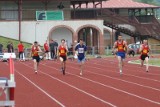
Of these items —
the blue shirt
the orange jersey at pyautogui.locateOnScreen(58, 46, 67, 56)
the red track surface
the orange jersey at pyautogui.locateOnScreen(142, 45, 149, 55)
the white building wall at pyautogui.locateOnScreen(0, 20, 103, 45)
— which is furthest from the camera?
the white building wall at pyautogui.locateOnScreen(0, 20, 103, 45)

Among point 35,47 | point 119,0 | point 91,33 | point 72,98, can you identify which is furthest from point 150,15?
point 72,98

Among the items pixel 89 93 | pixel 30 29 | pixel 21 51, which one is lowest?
pixel 89 93

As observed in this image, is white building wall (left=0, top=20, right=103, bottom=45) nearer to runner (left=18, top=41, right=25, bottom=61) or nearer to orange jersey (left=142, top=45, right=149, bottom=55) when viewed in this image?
runner (left=18, top=41, right=25, bottom=61)

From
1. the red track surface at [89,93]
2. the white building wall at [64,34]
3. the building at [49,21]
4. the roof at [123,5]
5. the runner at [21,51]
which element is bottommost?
the red track surface at [89,93]

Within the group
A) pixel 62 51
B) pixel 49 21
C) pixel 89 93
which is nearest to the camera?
pixel 89 93

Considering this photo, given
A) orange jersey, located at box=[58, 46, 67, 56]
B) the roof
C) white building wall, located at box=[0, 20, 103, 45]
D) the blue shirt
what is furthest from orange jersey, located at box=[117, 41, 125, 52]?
the roof

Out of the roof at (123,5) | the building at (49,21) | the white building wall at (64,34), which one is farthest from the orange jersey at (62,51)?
the roof at (123,5)

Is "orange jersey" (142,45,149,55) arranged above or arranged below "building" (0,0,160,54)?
below

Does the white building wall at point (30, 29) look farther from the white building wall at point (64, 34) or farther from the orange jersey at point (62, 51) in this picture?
the orange jersey at point (62, 51)

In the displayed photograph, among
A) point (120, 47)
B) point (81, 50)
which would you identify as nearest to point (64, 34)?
point (81, 50)

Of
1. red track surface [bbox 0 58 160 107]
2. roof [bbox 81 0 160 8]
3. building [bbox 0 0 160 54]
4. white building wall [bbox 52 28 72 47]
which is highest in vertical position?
roof [bbox 81 0 160 8]

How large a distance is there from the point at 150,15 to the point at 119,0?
7.32 meters

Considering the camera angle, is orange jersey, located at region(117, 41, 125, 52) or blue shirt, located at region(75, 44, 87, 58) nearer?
orange jersey, located at region(117, 41, 125, 52)

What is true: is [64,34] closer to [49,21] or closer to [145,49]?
[49,21]
